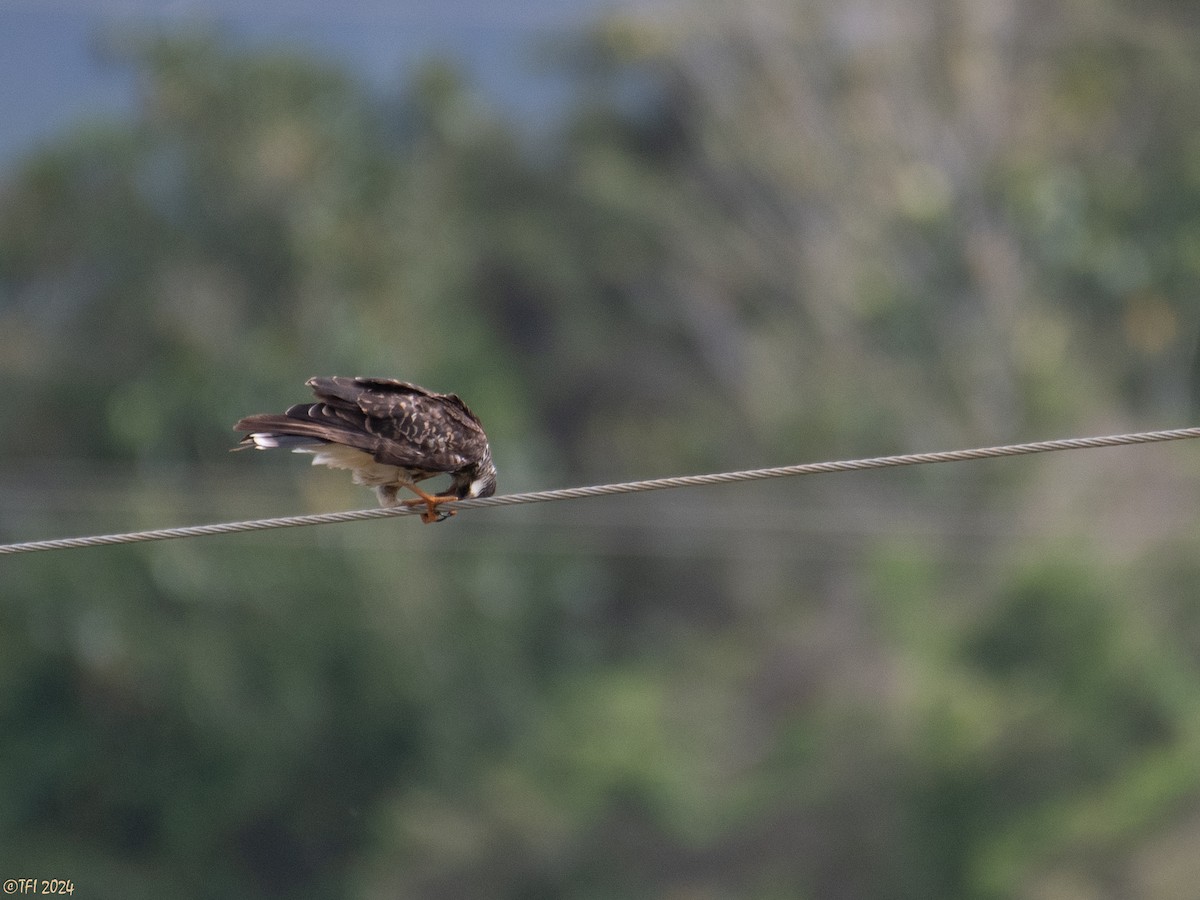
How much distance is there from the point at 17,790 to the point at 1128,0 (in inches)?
988

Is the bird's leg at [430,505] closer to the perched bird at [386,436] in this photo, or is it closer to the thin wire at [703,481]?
the perched bird at [386,436]

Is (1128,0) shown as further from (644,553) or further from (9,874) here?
(9,874)

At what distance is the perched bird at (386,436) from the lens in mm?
8586

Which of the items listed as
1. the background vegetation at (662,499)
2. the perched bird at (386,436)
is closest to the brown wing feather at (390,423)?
the perched bird at (386,436)

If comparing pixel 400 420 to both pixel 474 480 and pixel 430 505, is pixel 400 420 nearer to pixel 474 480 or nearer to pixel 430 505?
pixel 430 505

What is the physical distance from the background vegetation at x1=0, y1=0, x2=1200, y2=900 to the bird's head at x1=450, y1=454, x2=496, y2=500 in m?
20.6

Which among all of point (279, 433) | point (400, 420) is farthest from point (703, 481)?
point (400, 420)

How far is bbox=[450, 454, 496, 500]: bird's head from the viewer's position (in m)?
9.91

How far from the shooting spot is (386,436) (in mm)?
9125

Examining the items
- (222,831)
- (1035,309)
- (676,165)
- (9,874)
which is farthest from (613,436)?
(9,874)

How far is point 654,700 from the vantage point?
33.4m

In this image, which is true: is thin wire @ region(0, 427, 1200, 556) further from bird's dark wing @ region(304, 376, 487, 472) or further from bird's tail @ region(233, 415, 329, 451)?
bird's dark wing @ region(304, 376, 487, 472)

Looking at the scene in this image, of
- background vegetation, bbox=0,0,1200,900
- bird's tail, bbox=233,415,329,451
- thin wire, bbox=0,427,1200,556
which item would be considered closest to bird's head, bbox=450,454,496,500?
bird's tail, bbox=233,415,329,451

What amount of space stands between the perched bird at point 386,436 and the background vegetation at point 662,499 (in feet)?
68.7
